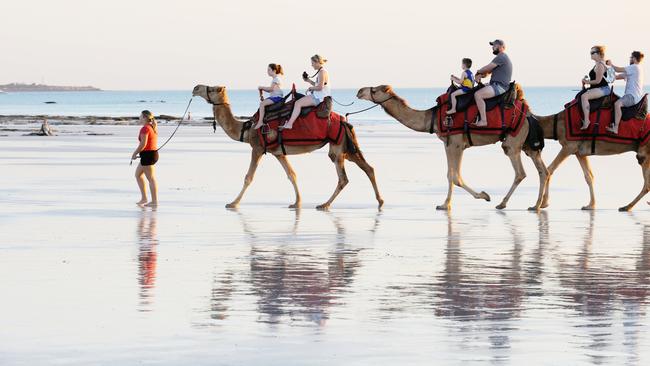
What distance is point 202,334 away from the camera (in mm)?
9820

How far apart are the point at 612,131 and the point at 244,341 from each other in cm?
1209

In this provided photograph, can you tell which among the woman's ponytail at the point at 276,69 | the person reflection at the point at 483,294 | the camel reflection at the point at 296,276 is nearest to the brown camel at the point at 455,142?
the woman's ponytail at the point at 276,69

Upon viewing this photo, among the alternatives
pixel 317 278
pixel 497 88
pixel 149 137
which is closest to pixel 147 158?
pixel 149 137

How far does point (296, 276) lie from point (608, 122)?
9049 mm

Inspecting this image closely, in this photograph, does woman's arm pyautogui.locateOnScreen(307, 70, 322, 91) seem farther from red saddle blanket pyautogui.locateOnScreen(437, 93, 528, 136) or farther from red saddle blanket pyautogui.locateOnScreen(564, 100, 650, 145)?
red saddle blanket pyautogui.locateOnScreen(564, 100, 650, 145)

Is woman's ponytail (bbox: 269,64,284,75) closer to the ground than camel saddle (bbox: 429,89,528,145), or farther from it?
farther from it

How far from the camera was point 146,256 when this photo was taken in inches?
561

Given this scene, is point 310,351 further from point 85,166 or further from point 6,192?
point 85,166

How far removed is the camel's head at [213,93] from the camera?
22.0 meters

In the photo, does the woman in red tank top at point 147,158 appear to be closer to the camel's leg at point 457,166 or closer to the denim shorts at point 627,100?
the camel's leg at point 457,166

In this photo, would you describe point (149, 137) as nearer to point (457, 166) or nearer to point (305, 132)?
point (305, 132)

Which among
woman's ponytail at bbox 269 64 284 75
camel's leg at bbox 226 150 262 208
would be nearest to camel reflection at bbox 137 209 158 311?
camel's leg at bbox 226 150 262 208

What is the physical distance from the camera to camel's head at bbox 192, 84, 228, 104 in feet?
72.1

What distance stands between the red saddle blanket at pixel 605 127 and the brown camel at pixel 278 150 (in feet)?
9.75
